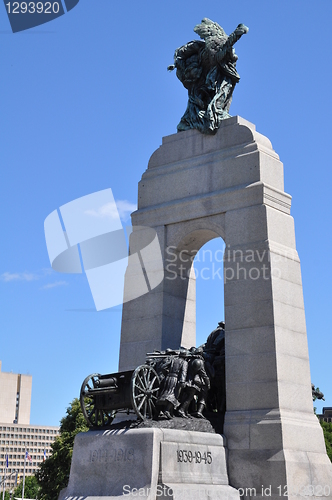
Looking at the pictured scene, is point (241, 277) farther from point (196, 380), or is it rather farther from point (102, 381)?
point (102, 381)

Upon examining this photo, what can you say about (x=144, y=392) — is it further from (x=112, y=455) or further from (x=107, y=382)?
(x=112, y=455)

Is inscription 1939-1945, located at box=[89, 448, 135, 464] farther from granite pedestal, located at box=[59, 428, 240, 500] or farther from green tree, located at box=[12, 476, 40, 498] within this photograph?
green tree, located at box=[12, 476, 40, 498]

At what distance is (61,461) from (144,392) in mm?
27770

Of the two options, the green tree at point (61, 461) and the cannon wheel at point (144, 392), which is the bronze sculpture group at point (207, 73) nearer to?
the cannon wheel at point (144, 392)

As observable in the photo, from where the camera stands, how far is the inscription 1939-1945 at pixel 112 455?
15.0 m

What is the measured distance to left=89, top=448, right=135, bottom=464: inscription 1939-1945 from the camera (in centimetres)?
1504

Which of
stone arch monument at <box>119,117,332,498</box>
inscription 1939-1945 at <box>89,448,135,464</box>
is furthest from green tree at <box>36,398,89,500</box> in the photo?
inscription 1939-1945 at <box>89,448,135,464</box>

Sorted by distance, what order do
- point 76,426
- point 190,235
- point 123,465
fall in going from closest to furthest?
point 123,465, point 190,235, point 76,426

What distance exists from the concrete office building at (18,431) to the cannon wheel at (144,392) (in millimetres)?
114352

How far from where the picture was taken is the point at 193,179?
2017 centimetres

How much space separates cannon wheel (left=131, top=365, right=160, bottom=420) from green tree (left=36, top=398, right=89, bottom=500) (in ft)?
84.9

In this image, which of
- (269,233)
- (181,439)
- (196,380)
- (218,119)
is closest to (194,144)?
(218,119)

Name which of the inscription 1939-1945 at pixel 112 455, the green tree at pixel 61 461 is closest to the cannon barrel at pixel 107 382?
the inscription 1939-1945 at pixel 112 455

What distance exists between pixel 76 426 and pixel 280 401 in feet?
94.7
